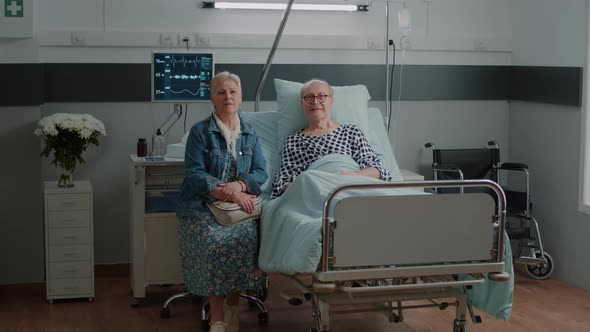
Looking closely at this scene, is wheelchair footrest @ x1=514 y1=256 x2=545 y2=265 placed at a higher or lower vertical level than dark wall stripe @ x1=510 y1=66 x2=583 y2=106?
lower

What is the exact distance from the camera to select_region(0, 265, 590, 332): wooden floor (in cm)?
457

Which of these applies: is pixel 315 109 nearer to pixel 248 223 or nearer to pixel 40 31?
pixel 248 223

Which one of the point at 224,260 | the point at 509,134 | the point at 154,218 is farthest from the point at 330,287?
the point at 509,134

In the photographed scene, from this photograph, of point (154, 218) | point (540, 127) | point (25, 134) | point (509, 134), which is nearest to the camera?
point (154, 218)

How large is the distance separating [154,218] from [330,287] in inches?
66.0

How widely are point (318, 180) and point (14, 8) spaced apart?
2388mm

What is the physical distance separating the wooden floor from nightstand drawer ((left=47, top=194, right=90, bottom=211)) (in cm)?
56

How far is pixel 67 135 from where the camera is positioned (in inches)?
201

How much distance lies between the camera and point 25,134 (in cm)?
536

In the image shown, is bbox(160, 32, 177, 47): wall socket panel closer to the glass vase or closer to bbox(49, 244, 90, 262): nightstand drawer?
the glass vase

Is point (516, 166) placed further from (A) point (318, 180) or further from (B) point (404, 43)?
(A) point (318, 180)


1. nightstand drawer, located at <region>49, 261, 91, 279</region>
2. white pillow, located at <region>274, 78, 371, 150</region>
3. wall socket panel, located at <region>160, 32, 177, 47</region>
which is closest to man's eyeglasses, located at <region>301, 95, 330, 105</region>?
white pillow, located at <region>274, 78, 371, 150</region>

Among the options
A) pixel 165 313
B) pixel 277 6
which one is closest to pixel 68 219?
pixel 165 313

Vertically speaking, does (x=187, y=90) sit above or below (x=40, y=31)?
below
